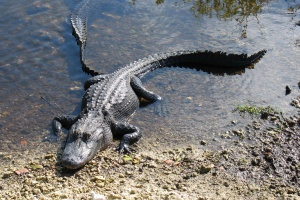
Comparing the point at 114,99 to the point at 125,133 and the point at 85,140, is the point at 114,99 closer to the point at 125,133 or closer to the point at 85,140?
the point at 125,133

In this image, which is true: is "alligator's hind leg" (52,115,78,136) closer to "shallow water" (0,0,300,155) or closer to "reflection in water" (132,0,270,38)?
"shallow water" (0,0,300,155)

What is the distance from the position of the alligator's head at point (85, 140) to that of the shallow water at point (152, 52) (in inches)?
24.1

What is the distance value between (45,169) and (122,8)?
660cm

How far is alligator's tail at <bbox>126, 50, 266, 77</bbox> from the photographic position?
821 centimetres

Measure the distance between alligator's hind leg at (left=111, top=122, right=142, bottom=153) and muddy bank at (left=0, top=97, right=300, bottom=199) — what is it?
0.12 m

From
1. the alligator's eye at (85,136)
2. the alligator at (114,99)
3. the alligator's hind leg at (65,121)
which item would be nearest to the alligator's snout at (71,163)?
the alligator at (114,99)

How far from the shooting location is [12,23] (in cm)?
959

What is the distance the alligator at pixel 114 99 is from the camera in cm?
568

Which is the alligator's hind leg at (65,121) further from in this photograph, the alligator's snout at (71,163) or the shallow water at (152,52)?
the alligator's snout at (71,163)

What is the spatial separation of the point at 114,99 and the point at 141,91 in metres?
0.74

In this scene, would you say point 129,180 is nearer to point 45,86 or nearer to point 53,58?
point 45,86

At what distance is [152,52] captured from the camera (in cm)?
888

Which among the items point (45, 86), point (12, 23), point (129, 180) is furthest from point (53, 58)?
point (129, 180)

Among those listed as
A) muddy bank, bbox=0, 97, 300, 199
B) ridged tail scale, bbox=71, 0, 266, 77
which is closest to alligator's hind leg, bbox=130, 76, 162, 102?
ridged tail scale, bbox=71, 0, 266, 77
